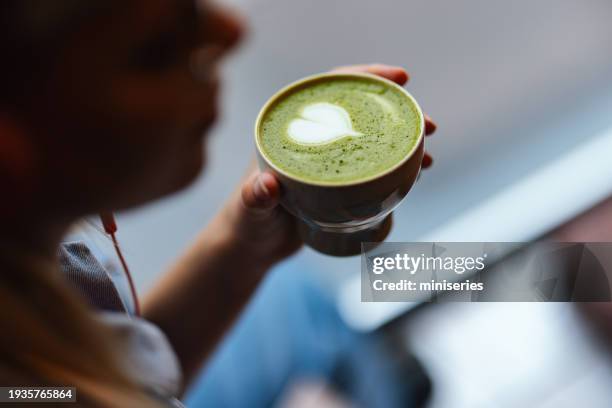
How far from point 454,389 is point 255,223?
24.6 inches

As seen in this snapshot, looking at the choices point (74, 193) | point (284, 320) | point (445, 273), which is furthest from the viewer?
point (284, 320)

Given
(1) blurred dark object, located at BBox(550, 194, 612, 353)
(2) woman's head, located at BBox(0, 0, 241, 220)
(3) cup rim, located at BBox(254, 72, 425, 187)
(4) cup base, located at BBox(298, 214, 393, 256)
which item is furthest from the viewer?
(1) blurred dark object, located at BBox(550, 194, 612, 353)

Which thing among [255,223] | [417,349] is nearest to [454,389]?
[417,349]

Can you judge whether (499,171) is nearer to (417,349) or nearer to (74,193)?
(417,349)

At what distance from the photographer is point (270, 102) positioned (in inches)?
22.6

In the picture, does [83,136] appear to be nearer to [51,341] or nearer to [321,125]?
[51,341]

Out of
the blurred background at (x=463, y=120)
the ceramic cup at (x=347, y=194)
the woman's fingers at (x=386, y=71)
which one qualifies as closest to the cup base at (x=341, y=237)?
the ceramic cup at (x=347, y=194)

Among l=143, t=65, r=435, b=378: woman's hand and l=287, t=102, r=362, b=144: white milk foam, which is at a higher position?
l=287, t=102, r=362, b=144: white milk foam

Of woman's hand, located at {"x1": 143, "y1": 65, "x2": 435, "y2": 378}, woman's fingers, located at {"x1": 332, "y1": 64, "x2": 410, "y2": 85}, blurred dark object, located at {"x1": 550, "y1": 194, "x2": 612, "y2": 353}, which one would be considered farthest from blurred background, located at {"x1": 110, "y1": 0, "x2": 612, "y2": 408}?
woman's fingers, located at {"x1": 332, "y1": 64, "x2": 410, "y2": 85}

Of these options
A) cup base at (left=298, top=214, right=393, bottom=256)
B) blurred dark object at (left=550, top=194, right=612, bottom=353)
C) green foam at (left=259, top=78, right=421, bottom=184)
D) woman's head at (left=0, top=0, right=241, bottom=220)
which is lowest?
blurred dark object at (left=550, top=194, right=612, bottom=353)

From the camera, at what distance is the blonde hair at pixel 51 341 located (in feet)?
1.15

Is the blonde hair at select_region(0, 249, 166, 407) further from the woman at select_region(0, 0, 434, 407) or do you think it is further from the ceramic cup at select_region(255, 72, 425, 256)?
the ceramic cup at select_region(255, 72, 425, 256)

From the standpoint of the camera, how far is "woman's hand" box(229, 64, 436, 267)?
1.82 feet

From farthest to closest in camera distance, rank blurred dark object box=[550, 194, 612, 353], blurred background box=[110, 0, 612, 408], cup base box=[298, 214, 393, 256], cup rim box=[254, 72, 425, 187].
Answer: blurred background box=[110, 0, 612, 408] → blurred dark object box=[550, 194, 612, 353] → cup base box=[298, 214, 393, 256] → cup rim box=[254, 72, 425, 187]
